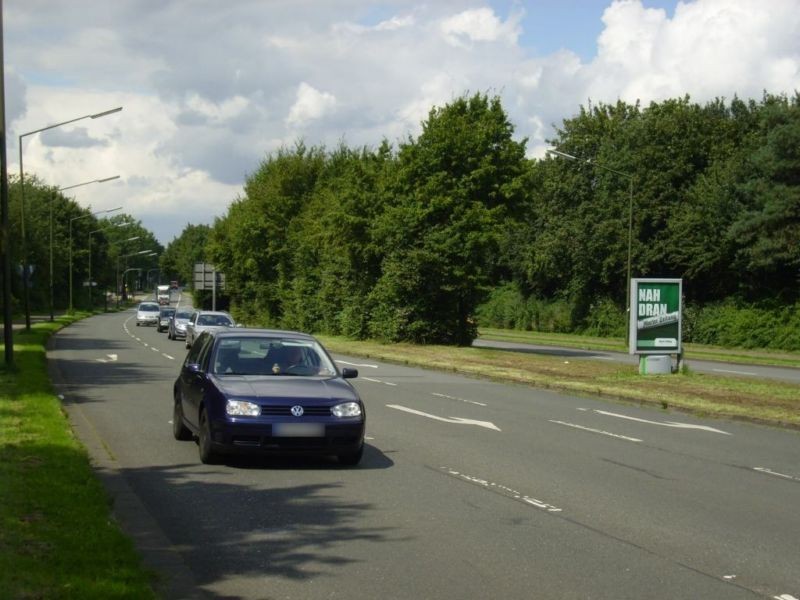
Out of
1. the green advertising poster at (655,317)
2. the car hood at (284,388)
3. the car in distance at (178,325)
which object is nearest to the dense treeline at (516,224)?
the car in distance at (178,325)

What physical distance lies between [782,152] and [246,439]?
3814cm

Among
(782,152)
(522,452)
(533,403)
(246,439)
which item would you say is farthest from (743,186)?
(246,439)

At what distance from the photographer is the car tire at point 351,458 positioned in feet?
35.5

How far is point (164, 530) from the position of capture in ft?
25.7

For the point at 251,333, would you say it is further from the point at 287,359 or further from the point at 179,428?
the point at 179,428

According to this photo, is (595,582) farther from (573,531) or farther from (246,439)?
(246,439)

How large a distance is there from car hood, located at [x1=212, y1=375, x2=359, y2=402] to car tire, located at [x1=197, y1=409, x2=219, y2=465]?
0.40m

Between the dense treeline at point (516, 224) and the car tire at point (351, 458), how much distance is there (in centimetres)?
2663

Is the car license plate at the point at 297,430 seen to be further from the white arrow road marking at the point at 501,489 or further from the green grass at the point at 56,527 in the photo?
the green grass at the point at 56,527

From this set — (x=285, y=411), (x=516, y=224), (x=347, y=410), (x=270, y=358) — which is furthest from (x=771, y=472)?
(x=516, y=224)

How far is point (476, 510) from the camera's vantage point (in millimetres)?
8766

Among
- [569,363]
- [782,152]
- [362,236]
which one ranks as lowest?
[569,363]

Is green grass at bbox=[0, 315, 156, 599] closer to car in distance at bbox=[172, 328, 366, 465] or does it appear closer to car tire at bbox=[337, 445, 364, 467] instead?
car in distance at bbox=[172, 328, 366, 465]

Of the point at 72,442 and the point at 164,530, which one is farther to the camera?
the point at 72,442
